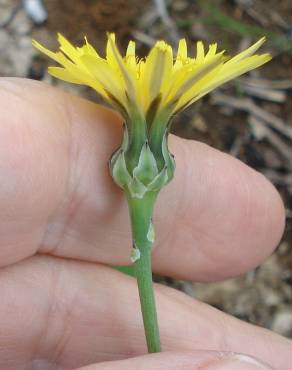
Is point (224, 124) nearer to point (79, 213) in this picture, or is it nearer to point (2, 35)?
point (2, 35)

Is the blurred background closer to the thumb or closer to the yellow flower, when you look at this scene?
the thumb

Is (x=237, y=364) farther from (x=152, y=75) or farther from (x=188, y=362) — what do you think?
(x=152, y=75)

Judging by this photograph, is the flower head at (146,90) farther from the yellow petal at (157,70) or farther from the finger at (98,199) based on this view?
the finger at (98,199)

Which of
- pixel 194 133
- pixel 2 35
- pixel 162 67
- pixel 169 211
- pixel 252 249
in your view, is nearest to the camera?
pixel 162 67

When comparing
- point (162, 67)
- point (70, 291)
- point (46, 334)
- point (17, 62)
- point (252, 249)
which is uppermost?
point (162, 67)

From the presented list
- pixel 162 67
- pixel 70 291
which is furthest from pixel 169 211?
pixel 162 67

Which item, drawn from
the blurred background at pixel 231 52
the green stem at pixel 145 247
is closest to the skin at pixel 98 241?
the green stem at pixel 145 247

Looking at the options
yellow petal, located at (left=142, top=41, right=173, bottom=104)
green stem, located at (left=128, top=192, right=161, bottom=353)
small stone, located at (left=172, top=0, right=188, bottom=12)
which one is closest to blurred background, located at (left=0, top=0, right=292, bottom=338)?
small stone, located at (left=172, top=0, right=188, bottom=12)
